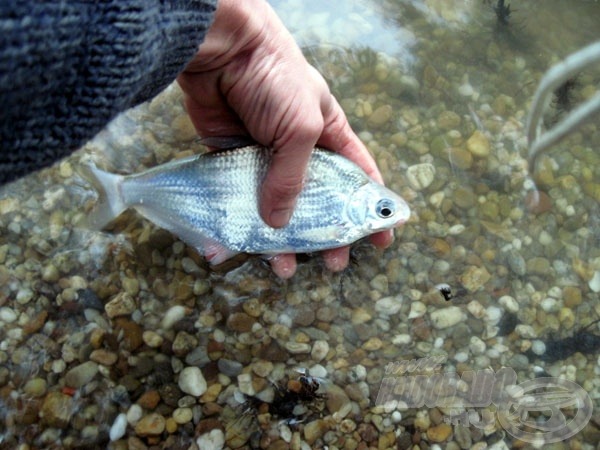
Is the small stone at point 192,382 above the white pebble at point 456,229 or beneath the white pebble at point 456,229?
beneath

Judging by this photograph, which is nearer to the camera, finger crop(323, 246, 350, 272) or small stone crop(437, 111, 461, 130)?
finger crop(323, 246, 350, 272)

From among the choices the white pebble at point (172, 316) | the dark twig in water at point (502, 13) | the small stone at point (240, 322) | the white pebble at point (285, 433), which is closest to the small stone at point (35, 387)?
the white pebble at point (172, 316)

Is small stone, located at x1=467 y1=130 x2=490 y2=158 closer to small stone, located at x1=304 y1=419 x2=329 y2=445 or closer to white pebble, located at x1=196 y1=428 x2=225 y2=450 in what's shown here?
small stone, located at x1=304 y1=419 x2=329 y2=445

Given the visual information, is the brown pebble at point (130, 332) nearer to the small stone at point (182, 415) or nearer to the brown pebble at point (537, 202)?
the small stone at point (182, 415)

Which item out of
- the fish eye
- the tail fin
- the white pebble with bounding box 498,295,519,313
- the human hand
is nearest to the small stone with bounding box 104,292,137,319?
the tail fin

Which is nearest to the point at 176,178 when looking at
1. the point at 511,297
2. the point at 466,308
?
the point at 466,308

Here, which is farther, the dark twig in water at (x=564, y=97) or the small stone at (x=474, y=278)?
the dark twig in water at (x=564, y=97)
